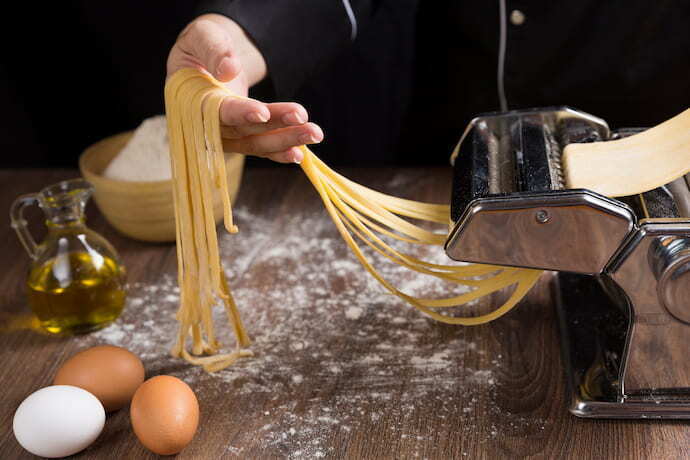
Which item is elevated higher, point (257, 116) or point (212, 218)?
point (257, 116)

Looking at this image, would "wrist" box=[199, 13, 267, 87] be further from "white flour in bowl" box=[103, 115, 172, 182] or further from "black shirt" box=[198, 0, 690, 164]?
"white flour in bowl" box=[103, 115, 172, 182]

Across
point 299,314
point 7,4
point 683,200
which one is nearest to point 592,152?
point 683,200

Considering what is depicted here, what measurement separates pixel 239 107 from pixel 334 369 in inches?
16.7

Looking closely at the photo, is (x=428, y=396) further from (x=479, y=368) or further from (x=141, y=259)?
(x=141, y=259)

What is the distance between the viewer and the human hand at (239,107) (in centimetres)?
103

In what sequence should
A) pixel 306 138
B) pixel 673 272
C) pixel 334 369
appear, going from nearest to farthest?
pixel 673 272 → pixel 306 138 → pixel 334 369

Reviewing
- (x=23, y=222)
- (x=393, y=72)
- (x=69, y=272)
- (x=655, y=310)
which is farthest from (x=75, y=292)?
(x=393, y=72)

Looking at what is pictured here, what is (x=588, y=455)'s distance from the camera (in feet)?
3.20

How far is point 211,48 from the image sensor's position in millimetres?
1138

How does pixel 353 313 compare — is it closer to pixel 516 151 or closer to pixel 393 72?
pixel 516 151

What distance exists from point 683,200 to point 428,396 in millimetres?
453

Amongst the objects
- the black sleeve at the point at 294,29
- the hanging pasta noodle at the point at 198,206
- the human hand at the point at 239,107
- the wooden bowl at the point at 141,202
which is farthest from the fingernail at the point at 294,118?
the wooden bowl at the point at 141,202

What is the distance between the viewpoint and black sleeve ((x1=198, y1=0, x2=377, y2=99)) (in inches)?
52.3

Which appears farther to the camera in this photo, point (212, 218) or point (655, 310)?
point (212, 218)
